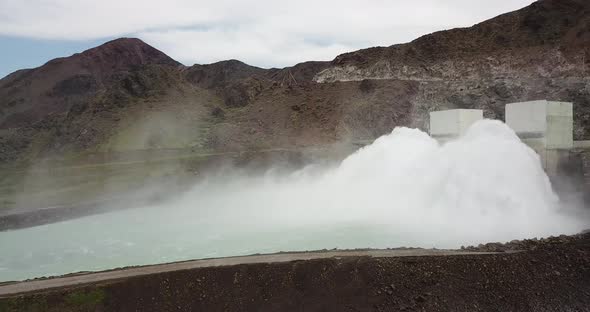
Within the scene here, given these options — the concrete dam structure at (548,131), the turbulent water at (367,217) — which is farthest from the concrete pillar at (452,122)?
the concrete dam structure at (548,131)

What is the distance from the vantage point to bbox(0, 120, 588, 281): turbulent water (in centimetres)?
1419

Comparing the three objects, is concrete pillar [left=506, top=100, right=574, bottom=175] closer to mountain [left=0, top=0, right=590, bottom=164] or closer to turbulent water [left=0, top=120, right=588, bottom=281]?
turbulent water [left=0, top=120, right=588, bottom=281]

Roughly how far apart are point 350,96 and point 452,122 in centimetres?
2059

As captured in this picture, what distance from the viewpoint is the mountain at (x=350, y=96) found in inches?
1405

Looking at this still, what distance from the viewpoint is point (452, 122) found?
21453 mm

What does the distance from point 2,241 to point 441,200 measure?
17.0 metres

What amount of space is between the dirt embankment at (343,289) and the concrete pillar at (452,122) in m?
12.6

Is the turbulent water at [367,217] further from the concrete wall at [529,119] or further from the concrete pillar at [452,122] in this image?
the concrete wall at [529,119]

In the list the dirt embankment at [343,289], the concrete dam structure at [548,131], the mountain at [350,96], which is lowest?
the dirt embankment at [343,289]

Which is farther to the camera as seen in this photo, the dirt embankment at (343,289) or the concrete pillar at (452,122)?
the concrete pillar at (452,122)

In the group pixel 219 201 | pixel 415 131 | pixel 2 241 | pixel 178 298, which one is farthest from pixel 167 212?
pixel 178 298

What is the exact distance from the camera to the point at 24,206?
23.5 metres

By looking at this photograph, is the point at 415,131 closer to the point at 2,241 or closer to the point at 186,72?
the point at 2,241

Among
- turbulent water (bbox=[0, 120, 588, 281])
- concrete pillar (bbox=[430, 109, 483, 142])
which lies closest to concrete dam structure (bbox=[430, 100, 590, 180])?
turbulent water (bbox=[0, 120, 588, 281])
